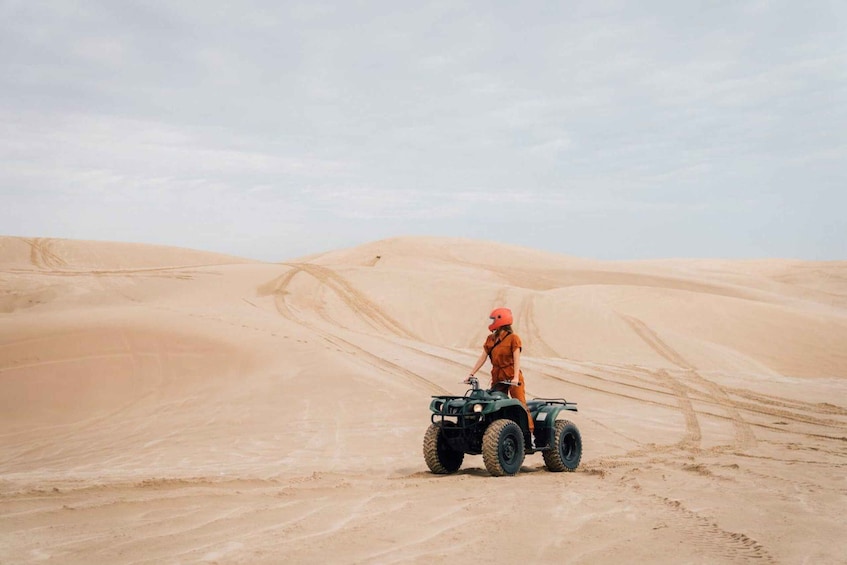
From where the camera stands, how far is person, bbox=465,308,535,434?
881 cm

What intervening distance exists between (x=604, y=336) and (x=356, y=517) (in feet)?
70.8

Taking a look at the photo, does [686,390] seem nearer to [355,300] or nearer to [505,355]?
[505,355]

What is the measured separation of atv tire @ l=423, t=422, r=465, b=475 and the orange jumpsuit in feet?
2.63

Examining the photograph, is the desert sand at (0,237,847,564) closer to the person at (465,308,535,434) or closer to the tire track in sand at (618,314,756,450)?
the tire track in sand at (618,314,756,450)

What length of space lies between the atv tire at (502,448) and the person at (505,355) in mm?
380

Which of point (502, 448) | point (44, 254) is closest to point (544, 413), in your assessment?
point (502, 448)

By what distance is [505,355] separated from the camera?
8.89m

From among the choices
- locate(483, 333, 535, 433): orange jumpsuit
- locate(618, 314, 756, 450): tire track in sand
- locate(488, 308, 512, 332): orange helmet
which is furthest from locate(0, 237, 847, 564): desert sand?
locate(488, 308, 512, 332): orange helmet

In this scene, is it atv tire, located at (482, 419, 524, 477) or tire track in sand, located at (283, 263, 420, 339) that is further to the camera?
tire track in sand, located at (283, 263, 420, 339)

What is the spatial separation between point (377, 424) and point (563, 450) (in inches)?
178

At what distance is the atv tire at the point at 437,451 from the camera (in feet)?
28.9

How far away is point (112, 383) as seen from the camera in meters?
15.6

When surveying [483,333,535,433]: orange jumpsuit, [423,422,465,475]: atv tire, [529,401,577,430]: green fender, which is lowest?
[423,422,465,475]: atv tire

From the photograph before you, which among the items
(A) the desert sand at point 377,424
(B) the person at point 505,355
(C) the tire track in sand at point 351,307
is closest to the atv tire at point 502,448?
(A) the desert sand at point 377,424
